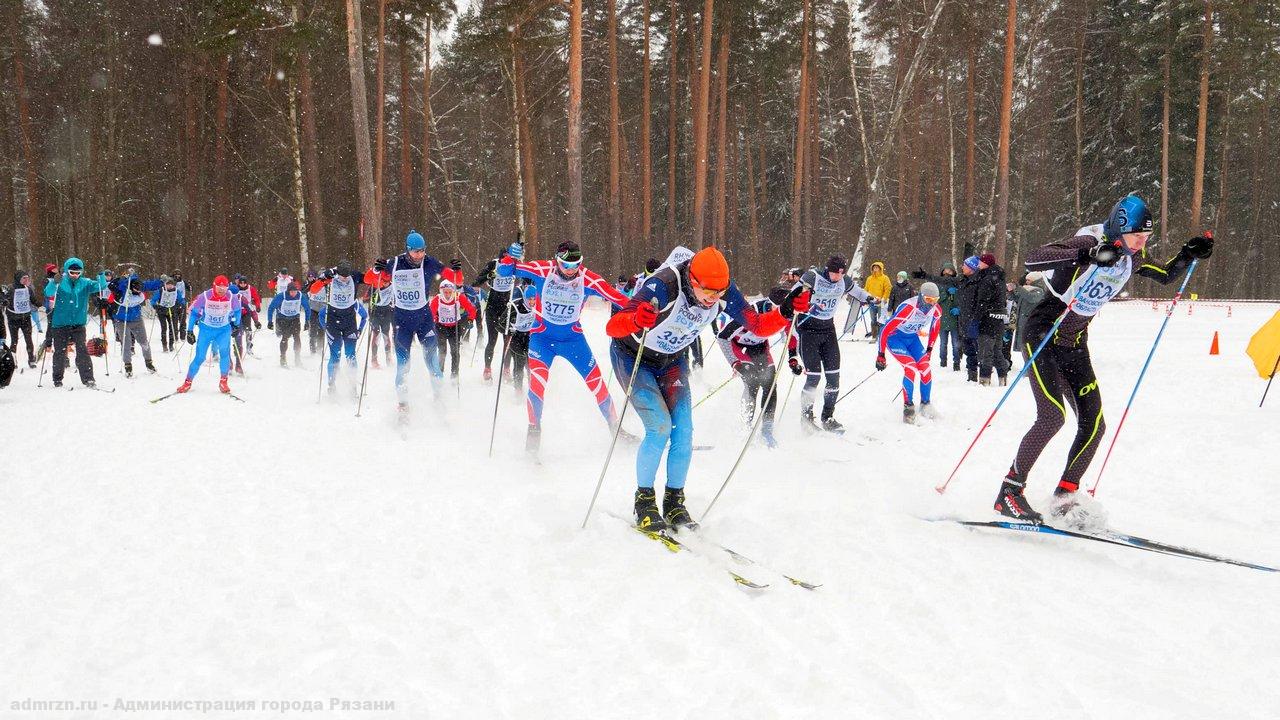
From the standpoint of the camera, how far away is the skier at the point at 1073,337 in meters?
4.70

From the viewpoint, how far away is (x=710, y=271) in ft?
14.7

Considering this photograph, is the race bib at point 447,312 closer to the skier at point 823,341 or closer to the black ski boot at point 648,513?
the skier at point 823,341

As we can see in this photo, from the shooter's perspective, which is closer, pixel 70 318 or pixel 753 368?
pixel 753 368

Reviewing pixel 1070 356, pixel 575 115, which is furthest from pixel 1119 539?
pixel 575 115

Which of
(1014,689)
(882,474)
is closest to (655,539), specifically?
(1014,689)

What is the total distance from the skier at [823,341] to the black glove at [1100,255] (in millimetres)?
3515

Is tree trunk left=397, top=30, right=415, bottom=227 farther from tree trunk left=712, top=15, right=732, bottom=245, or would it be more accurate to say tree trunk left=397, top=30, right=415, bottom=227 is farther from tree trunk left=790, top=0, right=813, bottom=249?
tree trunk left=790, top=0, right=813, bottom=249

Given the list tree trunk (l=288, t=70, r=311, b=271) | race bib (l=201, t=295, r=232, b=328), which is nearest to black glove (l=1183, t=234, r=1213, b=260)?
race bib (l=201, t=295, r=232, b=328)

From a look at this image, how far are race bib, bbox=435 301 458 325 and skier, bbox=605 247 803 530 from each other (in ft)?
22.5

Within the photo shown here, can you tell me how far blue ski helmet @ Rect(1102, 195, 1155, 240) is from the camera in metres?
4.48

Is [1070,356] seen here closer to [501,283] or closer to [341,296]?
[501,283]

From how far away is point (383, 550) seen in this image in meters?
4.23

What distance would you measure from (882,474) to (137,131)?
30.0 m

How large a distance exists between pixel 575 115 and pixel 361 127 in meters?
4.83
